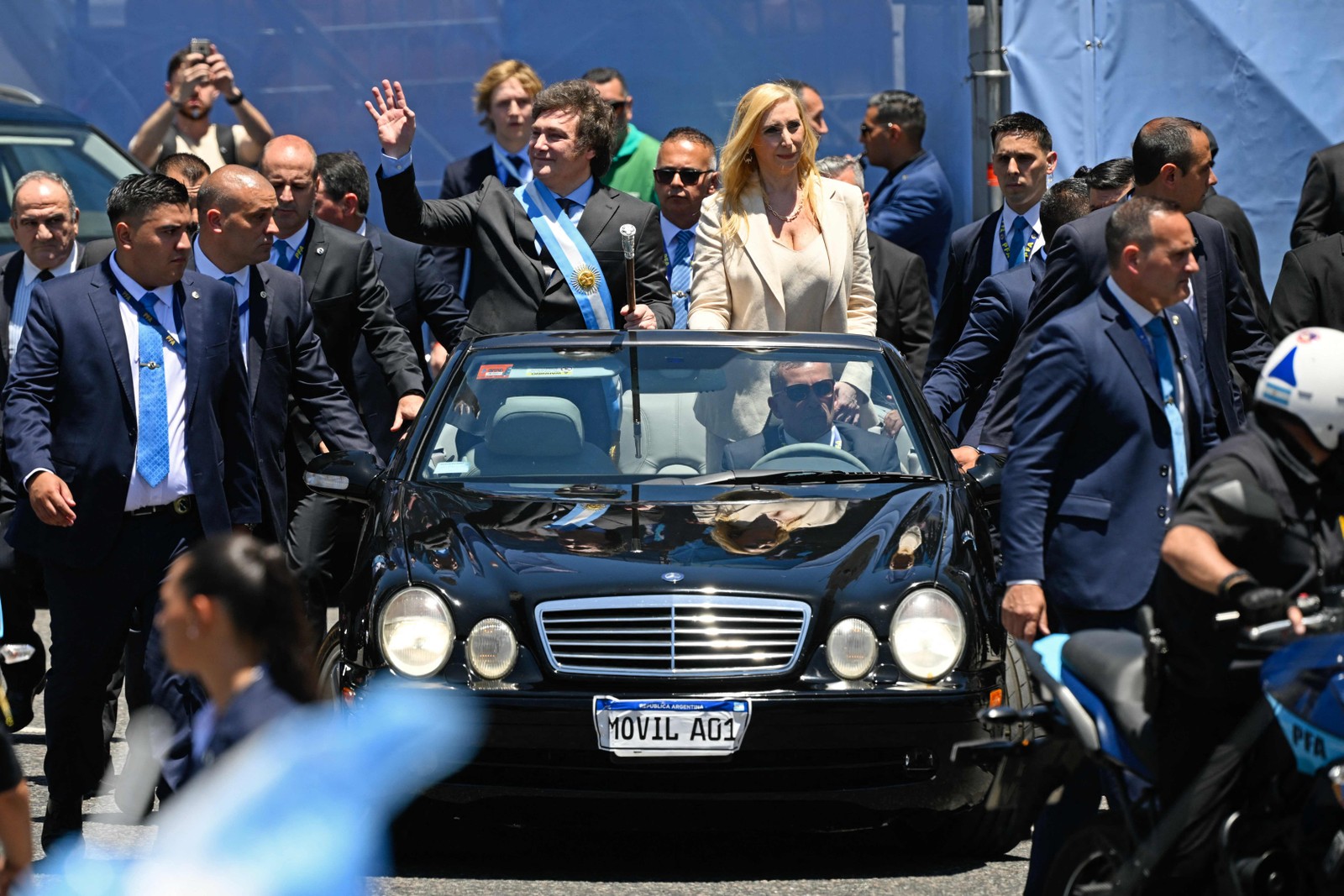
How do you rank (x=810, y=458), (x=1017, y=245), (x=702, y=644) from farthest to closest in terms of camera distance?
(x=1017, y=245)
(x=810, y=458)
(x=702, y=644)

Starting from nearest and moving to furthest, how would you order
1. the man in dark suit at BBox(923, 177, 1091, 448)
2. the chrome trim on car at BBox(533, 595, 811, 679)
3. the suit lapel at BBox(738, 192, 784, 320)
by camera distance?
1. the chrome trim on car at BBox(533, 595, 811, 679)
2. the man in dark suit at BBox(923, 177, 1091, 448)
3. the suit lapel at BBox(738, 192, 784, 320)

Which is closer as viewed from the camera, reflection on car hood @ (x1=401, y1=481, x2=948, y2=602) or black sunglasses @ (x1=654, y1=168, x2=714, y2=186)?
reflection on car hood @ (x1=401, y1=481, x2=948, y2=602)

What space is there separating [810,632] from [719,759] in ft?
1.46

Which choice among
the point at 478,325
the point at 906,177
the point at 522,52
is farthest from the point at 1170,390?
the point at 522,52

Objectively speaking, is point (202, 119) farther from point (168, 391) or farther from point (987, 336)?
point (168, 391)

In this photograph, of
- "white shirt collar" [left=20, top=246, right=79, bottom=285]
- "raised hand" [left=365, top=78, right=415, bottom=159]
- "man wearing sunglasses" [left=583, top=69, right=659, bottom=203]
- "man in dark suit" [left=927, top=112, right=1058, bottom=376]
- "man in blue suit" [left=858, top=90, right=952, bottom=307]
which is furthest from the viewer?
"man wearing sunglasses" [left=583, top=69, right=659, bottom=203]

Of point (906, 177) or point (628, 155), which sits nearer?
point (906, 177)

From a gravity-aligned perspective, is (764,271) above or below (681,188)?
below

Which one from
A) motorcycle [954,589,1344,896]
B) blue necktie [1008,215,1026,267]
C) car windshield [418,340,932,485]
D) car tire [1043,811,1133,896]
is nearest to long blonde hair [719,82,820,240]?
blue necktie [1008,215,1026,267]

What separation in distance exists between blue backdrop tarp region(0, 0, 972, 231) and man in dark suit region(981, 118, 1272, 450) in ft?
12.7

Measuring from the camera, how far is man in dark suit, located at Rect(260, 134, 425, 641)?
8562 millimetres

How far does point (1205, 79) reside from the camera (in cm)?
1109

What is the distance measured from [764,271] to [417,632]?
292 centimetres

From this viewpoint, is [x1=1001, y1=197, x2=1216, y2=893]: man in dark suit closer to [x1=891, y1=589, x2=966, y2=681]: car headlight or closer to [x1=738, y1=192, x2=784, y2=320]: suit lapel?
→ [x1=891, y1=589, x2=966, y2=681]: car headlight
